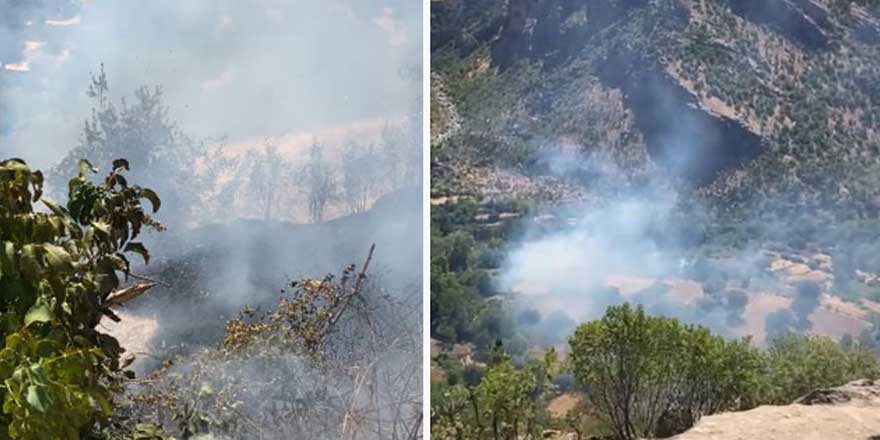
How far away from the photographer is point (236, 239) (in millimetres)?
4492

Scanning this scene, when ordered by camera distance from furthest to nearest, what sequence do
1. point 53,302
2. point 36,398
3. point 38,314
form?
point 53,302 → point 38,314 → point 36,398

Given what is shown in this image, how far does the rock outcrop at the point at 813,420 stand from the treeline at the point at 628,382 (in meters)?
0.04

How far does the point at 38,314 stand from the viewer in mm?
2281

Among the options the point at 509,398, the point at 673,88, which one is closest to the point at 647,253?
the point at 673,88

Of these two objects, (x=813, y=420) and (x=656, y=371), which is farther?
(x=656, y=371)

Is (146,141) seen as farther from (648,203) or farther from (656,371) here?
(656,371)

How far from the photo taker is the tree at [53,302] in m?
2.07

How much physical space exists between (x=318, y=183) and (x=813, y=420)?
213 cm

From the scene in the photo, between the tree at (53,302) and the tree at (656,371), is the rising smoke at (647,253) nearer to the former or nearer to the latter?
the tree at (656,371)

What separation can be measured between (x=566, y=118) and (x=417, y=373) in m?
1.20

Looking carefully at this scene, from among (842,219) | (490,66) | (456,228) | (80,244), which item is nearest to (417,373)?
(456,228)

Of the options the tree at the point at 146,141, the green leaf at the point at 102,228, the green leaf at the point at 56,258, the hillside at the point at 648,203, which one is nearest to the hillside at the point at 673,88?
the hillside at the point at 648,203

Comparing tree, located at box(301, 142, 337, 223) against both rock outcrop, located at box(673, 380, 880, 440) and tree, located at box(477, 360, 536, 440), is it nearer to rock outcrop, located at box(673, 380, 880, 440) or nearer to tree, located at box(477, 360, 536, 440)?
tree, located at box(477, 360, 536, 440)

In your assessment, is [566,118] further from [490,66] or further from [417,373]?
[417,373]
